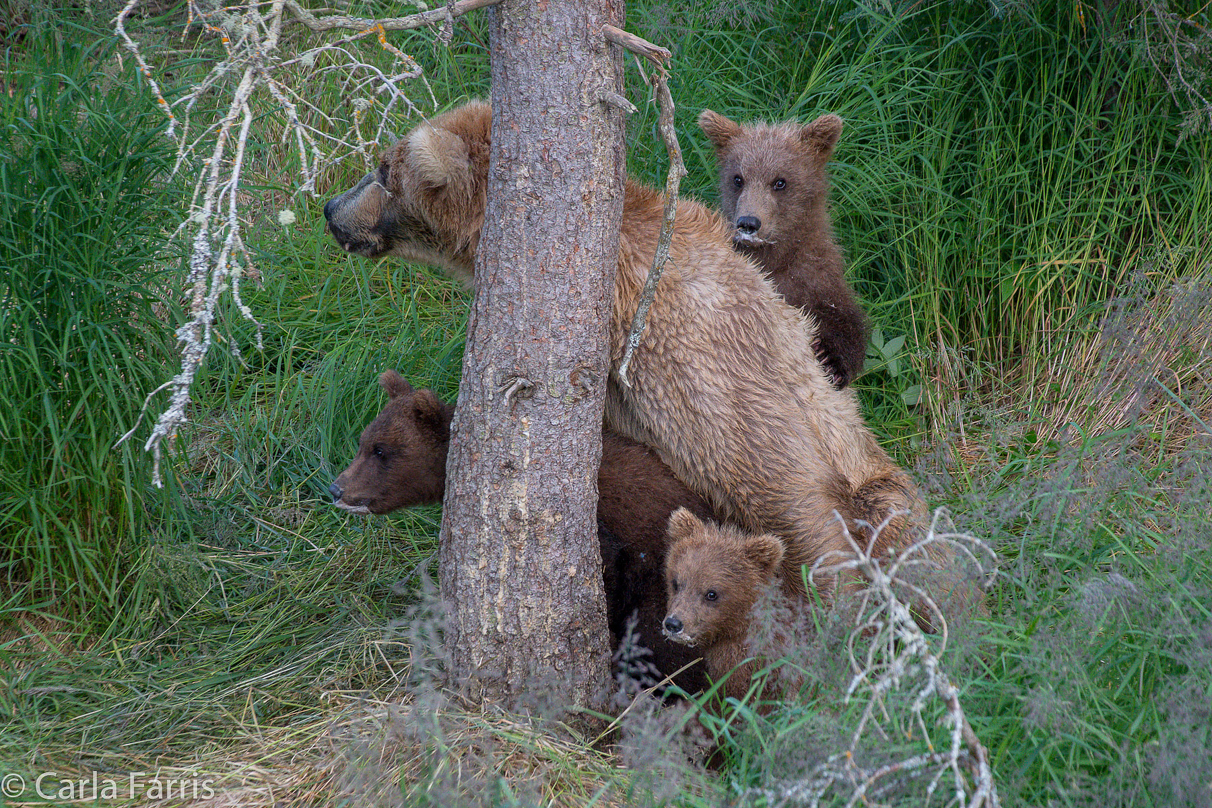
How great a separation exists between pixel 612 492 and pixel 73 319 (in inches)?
79.1

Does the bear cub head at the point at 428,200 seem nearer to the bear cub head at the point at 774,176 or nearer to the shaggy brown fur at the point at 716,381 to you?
the shaggy brown fur at the point at 716,381

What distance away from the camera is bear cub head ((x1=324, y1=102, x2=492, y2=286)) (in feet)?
11.9

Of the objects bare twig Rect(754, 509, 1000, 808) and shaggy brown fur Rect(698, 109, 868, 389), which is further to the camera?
shaggy brown fur Rect(698, 109, 868, 389)

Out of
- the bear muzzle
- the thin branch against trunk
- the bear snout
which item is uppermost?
the thin branch against trunk

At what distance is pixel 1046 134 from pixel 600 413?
3.16m

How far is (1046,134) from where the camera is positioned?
4.94m

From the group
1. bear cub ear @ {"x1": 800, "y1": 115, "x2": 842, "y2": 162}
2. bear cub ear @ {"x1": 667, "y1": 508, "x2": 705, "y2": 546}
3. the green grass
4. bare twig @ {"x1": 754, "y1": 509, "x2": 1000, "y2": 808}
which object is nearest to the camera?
bare twig @ {"x1": 754, "y1": 509, "x2": 1000, "y2": 808}

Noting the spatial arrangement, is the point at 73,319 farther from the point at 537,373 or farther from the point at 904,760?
the point at 904,760

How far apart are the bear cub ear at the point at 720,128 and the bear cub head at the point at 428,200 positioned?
3.79ft

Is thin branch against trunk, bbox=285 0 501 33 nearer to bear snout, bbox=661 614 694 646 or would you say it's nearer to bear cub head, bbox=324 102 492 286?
bear cub head, bbox=324 102 492 286

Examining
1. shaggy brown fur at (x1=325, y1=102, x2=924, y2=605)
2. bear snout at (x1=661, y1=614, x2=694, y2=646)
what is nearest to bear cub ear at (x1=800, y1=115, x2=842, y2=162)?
shaggy brown fur at (x1=325, y1=102, x2=924, y2=605)

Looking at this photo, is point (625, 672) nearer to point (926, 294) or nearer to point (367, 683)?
point (367, 683)

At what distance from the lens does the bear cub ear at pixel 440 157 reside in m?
3.59

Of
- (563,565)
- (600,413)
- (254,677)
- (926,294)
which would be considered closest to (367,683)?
(254,677)
